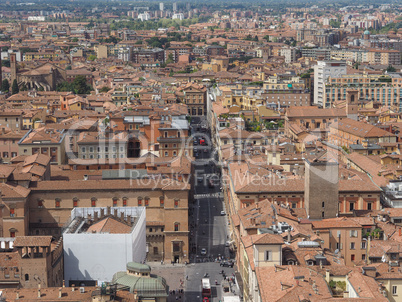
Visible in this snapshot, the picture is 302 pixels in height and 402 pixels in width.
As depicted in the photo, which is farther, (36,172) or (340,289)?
(36,172)

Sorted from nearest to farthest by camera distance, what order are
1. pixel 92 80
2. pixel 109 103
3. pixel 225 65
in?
pixel 109 103
pixel 92 80
pixel 225 65

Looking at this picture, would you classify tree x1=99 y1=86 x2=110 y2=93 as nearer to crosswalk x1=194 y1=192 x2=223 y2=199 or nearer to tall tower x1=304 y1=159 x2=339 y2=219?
crosswalk x1=194 y1=192 x2=223 y2=199

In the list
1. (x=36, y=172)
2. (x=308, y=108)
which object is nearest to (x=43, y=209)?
(x=36, y=172)

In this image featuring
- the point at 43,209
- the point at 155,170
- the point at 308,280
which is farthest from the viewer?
the point at 155,170

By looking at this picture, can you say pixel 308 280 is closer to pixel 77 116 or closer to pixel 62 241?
pixel 62 241

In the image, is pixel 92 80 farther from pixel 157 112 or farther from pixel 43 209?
pixel 43 209

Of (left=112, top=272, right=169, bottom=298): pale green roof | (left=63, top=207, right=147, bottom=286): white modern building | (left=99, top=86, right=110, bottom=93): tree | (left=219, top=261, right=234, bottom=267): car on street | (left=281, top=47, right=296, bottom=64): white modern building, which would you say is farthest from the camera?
(left=281, top=47, right=296, bottom=64): white modern building

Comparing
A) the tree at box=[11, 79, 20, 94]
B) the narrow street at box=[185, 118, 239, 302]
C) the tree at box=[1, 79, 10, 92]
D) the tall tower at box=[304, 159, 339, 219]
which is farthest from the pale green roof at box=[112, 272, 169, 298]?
the tree at box=[1, 79, 10, 92]
